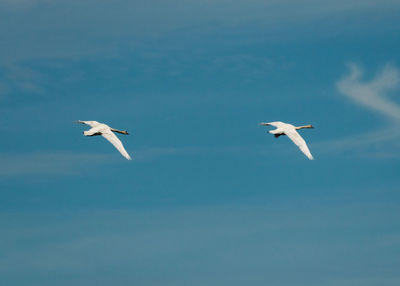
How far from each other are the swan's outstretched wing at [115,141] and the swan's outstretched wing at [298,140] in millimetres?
29600

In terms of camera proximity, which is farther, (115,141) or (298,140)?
(115,141)

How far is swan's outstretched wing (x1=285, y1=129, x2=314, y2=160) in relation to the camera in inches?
7495

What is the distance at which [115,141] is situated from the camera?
194 meters

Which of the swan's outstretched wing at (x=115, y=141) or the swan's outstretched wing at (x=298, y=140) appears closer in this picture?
the swan's outstretched wing at (x=115, y=141)

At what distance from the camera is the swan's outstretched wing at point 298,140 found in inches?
7495

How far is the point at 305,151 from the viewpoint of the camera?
625 feet

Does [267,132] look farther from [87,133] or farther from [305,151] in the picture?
[87,133]

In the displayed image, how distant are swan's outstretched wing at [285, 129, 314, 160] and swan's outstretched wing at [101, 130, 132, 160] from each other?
2960 cm

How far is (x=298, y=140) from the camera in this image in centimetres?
19425

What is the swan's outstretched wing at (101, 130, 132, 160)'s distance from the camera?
190m

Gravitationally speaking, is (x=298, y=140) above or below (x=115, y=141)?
above

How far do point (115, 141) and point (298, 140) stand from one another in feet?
105

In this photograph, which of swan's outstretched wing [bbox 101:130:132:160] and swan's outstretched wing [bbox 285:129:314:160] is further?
swan's outstretched wing [bbox 285:129:314:160]

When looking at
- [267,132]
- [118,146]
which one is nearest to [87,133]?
[118,146]
